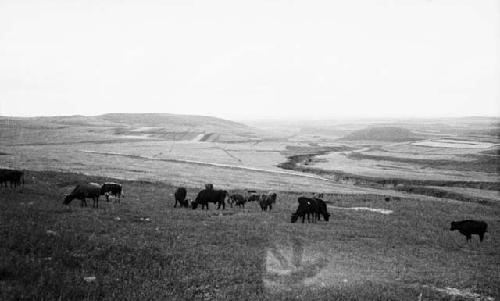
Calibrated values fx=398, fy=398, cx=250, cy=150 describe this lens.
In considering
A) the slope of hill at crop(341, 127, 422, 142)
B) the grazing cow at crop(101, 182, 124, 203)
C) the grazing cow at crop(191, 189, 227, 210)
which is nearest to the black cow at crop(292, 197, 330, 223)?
the grazing cow at crop(191, 189, 227, 210)

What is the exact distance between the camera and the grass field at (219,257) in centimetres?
1184

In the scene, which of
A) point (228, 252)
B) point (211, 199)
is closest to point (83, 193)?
point (211, 199)

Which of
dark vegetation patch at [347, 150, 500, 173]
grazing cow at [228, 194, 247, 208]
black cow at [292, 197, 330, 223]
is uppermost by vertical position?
black cow at [292, 197, 330, 223]

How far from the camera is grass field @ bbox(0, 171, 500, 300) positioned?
1184 cm

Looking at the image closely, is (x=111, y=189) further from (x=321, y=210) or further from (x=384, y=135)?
(x=384, y=135)

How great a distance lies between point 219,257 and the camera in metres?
16.0

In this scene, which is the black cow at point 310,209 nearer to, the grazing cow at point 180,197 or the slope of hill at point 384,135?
the grazing cow at point 180,197

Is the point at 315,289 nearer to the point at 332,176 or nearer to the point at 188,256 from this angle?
the point at 188,256

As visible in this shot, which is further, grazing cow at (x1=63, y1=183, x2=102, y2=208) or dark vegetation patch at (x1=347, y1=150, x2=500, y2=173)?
dark vegetation patch at (x1=347, y1=150, x2=500, y2=173)

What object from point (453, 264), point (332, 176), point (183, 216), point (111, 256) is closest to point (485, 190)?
point (332, 176)

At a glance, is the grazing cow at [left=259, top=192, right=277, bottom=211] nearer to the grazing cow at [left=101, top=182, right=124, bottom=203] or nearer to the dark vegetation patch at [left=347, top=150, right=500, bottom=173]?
the grazing cow at [left=101, top=182, right=124, bottom=203]

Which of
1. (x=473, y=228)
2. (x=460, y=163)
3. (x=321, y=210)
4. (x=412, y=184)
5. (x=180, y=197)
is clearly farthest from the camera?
(x=460, y=163)

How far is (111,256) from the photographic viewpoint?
47.0ft

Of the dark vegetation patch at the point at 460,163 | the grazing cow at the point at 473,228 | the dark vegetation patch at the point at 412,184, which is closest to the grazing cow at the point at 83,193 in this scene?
the grazing cow at the point at 473,228
